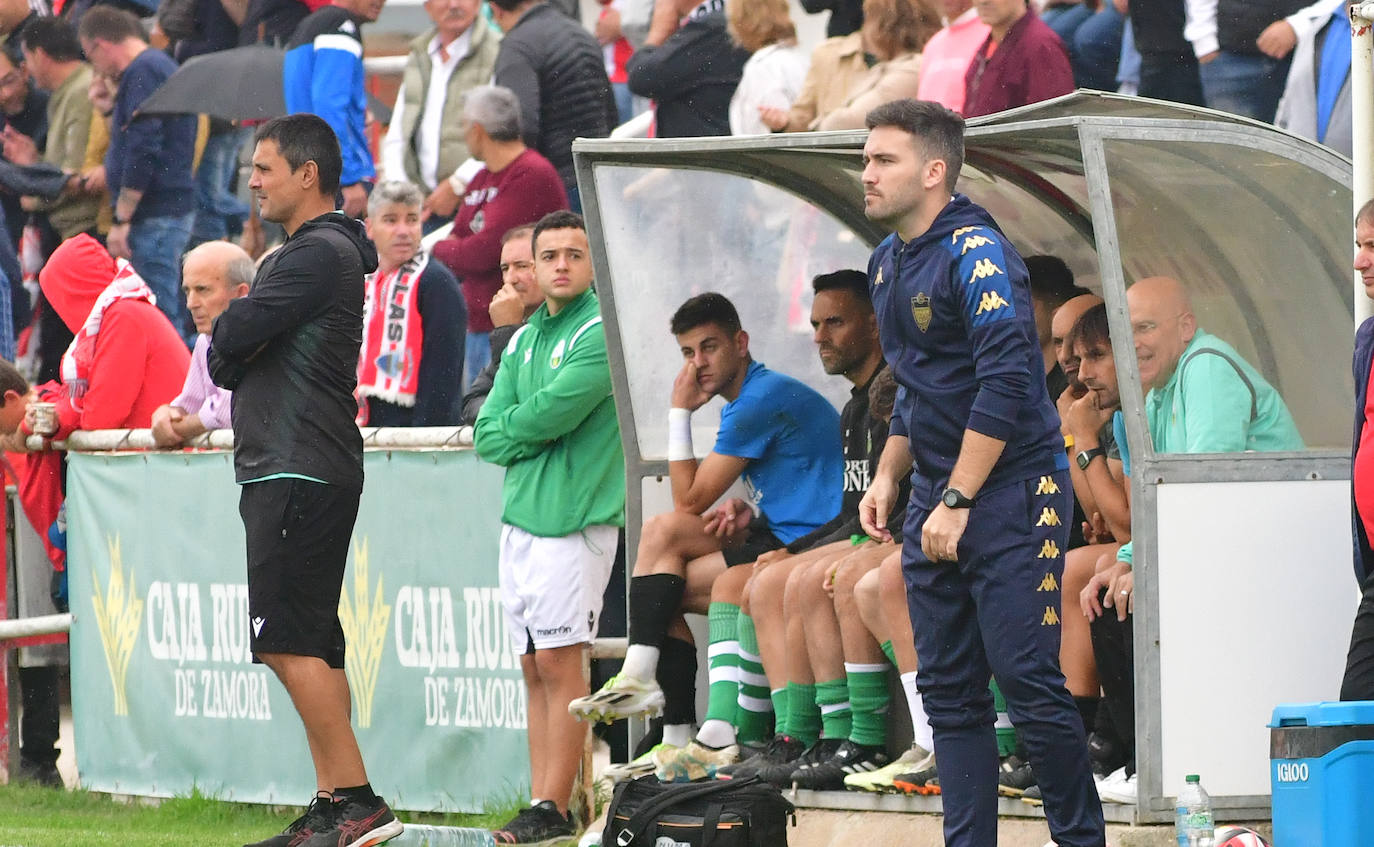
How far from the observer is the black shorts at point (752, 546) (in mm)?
8141

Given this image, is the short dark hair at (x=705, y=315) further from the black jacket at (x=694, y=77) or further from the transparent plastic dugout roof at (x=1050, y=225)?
the black jacket at (x=694, y=77)

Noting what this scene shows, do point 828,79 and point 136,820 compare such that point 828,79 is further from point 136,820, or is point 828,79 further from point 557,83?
point 136,820

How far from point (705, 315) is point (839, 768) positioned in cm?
189

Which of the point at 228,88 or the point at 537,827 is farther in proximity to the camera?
the point at 228,88

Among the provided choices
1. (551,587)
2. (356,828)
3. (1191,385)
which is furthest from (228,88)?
(1191,385)

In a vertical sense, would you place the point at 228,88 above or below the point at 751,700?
above

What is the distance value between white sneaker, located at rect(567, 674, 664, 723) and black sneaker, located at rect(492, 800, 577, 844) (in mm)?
397

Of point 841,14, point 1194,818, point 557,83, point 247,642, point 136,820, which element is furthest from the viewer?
point 557,83

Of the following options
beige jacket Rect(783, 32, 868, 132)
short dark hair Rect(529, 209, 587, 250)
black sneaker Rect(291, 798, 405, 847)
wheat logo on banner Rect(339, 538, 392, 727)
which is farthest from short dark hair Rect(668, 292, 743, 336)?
beige jacket Rect(783, 32, 868, 132)

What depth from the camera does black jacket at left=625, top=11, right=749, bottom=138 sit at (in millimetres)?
11445

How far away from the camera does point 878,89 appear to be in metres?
10.4

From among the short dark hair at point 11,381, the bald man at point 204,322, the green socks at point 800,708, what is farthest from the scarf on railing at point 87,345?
the green socks at point 800,708

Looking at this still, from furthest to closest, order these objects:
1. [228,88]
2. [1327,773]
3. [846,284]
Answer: [228,88] < [846,284] < [1327,773]

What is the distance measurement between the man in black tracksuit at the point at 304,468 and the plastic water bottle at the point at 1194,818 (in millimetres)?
2467
